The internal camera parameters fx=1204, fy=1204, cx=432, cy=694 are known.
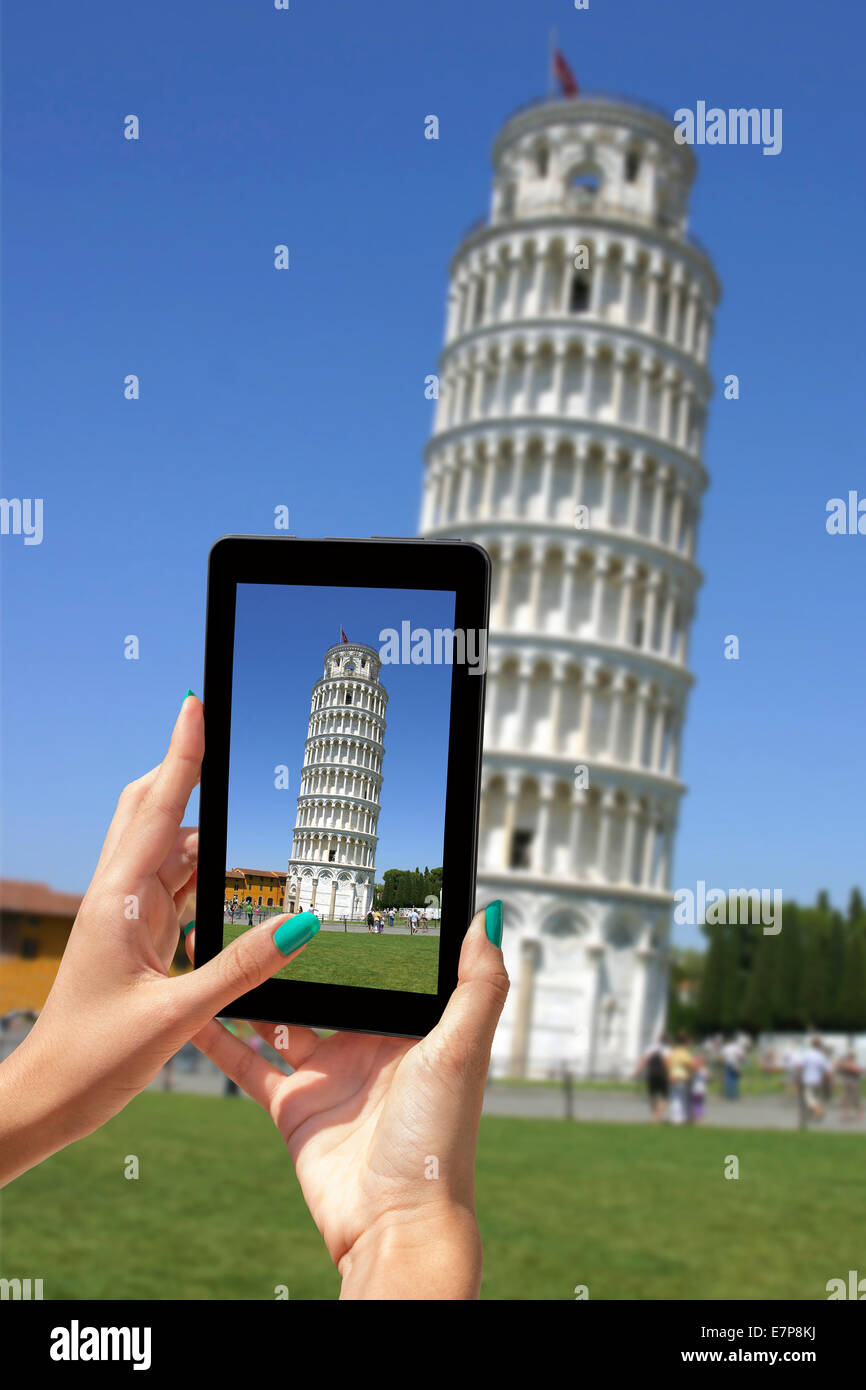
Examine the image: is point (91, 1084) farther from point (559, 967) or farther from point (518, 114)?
point (518, 114)

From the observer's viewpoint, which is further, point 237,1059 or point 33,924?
point 33,924

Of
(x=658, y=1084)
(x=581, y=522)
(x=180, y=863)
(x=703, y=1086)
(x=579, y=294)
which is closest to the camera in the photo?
(x=180, y=863)

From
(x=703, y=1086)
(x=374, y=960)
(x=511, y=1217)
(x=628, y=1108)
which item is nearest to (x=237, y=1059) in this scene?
(x=374, y=960)

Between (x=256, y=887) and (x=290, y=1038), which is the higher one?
(x=256, y=887)

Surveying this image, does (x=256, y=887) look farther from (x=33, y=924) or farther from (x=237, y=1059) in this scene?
(x=33, y=924)
